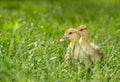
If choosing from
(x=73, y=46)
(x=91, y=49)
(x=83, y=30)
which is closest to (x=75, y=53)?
(x=73, y=46)

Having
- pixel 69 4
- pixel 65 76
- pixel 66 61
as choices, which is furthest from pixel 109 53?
pixel 69 4

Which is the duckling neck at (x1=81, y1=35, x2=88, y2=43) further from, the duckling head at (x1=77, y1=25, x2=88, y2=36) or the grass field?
the grass field

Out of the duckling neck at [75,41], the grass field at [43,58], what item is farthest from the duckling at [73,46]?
the grass field at [43,58]

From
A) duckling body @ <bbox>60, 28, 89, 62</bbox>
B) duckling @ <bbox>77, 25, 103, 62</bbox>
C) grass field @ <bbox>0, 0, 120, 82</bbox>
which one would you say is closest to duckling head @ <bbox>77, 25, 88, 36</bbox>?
duckling @ <bbox>77, 25, 103, 62</bbox>

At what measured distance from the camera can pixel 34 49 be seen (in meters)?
6.64

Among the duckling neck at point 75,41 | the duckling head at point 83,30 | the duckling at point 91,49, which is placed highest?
the duckling head at point 83,30

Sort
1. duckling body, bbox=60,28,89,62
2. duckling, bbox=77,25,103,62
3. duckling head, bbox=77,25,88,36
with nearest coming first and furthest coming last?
duckling body, bbox=60,28,89,62, duckling, bbox=77,25,103,62, duckling head, bbox=77,25,88,36

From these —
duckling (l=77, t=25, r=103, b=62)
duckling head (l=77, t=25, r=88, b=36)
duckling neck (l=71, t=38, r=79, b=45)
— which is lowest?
duckling (l=77, t=25, r=103, b=62)

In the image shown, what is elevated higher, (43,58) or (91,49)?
(43,58)

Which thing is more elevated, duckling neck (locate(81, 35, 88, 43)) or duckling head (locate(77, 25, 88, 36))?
duckling head (locate(77, 25, 88, 36))

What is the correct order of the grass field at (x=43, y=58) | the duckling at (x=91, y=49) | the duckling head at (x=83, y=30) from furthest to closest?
1. the duckling head at (x=83, y=30)
2. the duckling at (x=91, y=49)
3. the grass field at (x=43, y=58)

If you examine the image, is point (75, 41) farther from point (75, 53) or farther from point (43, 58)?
point (43, 58)

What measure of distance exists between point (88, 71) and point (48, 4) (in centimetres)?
921

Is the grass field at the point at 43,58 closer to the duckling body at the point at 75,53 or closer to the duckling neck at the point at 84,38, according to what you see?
the duckling body at the point at 75,53
